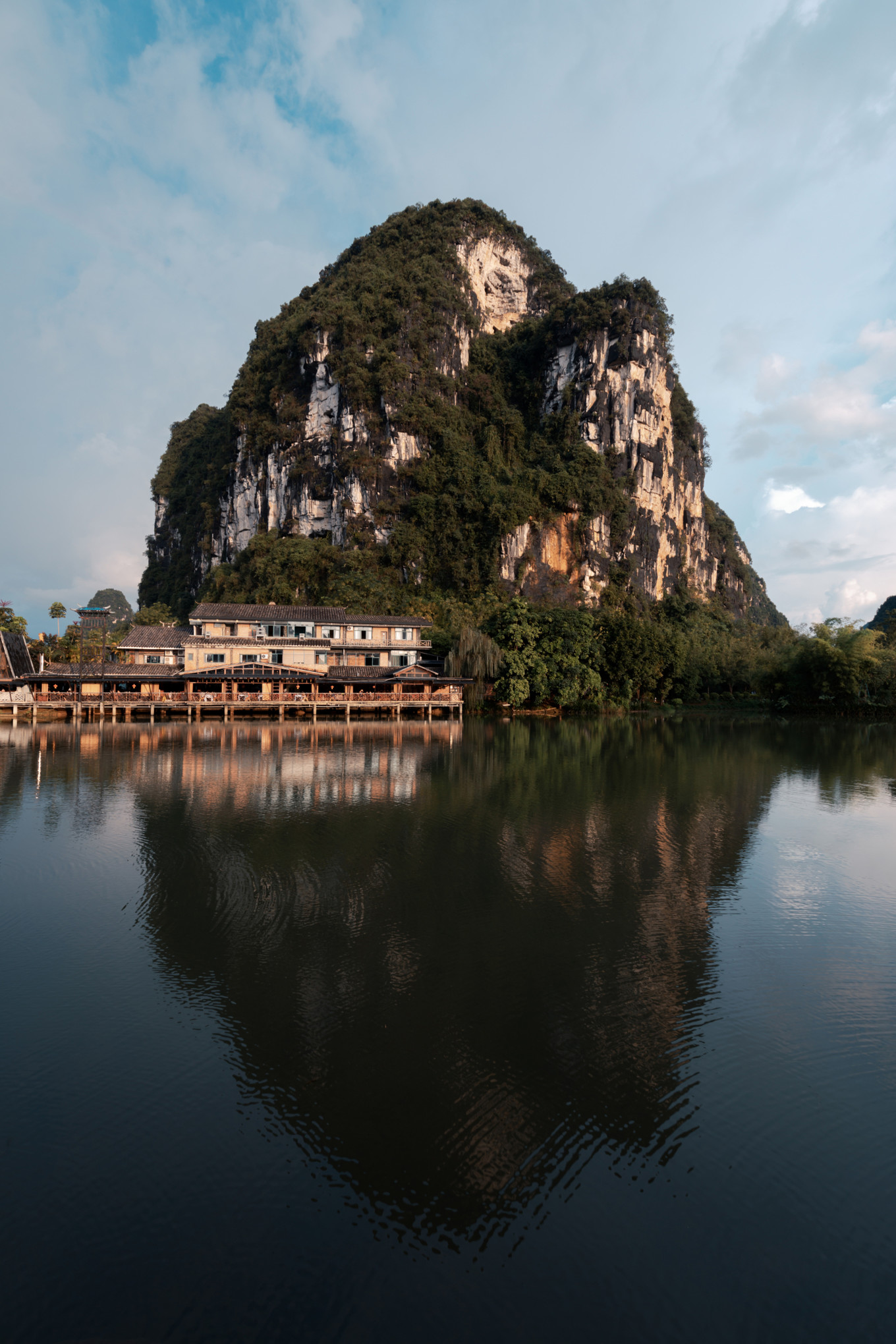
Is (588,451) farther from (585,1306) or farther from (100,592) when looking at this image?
(100,592)

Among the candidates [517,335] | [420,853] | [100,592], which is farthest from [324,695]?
[100,592]

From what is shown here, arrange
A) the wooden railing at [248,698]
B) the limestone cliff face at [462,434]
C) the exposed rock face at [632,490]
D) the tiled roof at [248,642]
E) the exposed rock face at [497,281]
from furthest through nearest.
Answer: the exposed rock face at [497,281] → the exposed rock face at [632,490] → the limestone cliff face at [462,434] → the tiled roof at [248,642] → the wooden railing at [248,698]

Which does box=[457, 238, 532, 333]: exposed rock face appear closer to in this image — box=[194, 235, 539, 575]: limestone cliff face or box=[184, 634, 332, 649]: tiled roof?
box=[194, 235, 539, 575]: limestone cliff face

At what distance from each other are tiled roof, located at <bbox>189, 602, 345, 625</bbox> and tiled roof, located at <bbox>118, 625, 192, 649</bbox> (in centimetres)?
197

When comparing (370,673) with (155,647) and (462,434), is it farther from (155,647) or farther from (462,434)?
(462,434)

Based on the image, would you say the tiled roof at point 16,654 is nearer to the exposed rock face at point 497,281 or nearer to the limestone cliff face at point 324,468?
the limestone cliff face at point 324,468

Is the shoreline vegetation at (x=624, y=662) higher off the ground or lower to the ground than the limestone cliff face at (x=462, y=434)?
lower

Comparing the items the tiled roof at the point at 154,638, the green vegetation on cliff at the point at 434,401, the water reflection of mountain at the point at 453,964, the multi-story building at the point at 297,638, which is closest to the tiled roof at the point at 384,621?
the multi-story building at the point at 297,638

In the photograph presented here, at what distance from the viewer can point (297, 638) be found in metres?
46.5

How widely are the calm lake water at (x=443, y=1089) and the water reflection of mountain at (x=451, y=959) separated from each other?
5cm

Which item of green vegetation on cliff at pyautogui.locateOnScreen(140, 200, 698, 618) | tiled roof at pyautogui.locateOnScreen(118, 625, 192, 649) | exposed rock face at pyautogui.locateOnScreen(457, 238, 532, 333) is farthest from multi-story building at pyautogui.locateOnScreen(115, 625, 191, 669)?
exposed rock face at pyautogui.locateOnScreen(457, 238, 532, 333)

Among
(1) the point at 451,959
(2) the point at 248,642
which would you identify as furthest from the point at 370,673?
(1) the point at 451,959

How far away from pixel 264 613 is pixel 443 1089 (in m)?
43.7

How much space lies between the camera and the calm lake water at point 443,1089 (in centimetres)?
464
